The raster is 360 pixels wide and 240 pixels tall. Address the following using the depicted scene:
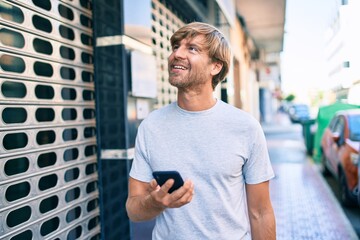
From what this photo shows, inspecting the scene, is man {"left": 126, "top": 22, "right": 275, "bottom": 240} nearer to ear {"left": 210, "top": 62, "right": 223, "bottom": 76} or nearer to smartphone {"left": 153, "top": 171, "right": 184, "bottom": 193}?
ear {"left": 210, "top": 62, "right": 223, "bottom": 76}

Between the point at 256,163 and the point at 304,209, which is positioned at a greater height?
the point at 256,163

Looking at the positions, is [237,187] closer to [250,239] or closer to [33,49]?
[250,239]

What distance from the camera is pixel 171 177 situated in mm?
1535

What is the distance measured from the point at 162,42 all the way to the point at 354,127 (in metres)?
4.23

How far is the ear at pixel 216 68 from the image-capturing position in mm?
2207

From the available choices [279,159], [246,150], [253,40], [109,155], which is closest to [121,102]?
[109,155]

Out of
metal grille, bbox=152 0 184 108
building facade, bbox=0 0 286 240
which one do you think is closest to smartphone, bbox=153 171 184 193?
building facade, bbox=0 0 286 240

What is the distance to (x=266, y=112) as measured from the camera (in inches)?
1298

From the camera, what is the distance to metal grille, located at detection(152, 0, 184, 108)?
A: 581cm

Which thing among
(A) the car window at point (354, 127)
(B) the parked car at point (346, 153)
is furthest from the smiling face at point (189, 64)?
(A) the car window at point (354, 127)

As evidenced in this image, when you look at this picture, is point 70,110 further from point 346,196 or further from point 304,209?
point 346,196

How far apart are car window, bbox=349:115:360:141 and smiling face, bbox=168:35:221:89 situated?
5614 millimetres

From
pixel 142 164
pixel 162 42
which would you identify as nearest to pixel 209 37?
pixel 142 164

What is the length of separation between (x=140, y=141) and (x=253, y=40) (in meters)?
19.3
